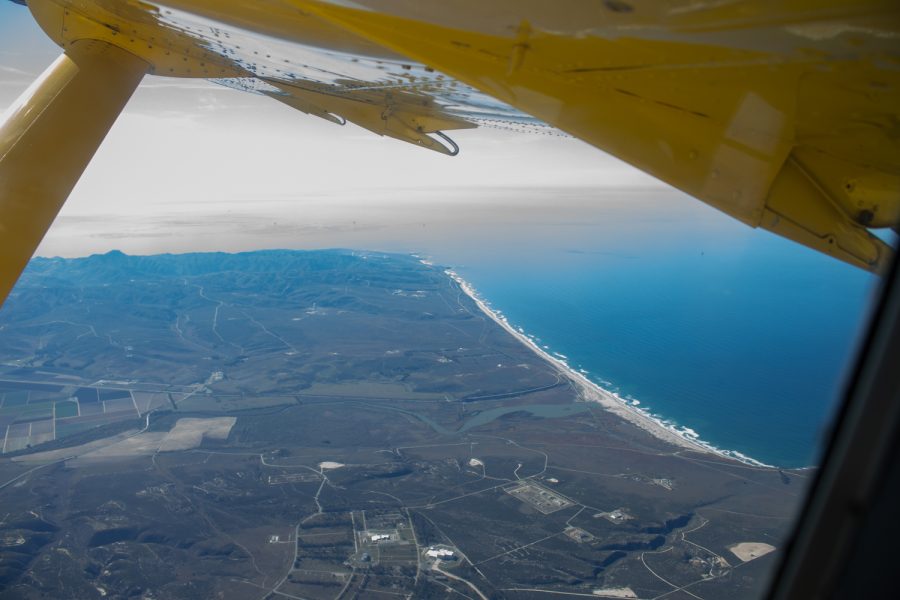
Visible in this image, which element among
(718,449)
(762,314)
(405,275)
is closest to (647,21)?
(718,449)

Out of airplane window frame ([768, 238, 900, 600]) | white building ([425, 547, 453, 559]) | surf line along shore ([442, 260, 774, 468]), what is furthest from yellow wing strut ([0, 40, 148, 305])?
surf line along shore ([442, 260, 774, 468])

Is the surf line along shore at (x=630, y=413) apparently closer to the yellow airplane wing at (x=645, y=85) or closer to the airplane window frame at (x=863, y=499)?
the yellow airplane wing at (x=645, y=85)

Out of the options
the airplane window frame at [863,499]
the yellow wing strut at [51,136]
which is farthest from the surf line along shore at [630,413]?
the airplane window frame at [863,499]

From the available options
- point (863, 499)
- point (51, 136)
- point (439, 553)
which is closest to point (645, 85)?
point (863, 499)

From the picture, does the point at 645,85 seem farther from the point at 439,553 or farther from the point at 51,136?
the point at 439,553

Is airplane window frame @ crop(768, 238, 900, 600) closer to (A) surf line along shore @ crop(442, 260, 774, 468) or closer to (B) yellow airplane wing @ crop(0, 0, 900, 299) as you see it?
(B) yellow airplane wing @ crop(0, 0, 900, 299)

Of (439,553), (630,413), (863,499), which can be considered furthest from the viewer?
(630,413)
